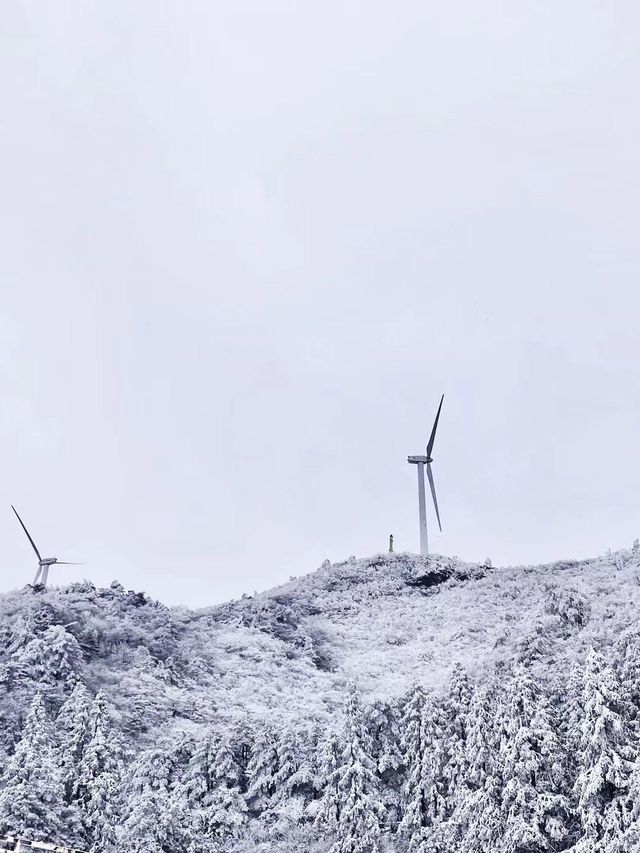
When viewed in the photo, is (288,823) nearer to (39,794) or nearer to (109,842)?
(109,842)

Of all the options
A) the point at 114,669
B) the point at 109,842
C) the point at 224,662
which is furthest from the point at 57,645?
the point at 109,842

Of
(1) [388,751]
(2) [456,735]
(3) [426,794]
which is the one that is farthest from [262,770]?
(2) [456,735]

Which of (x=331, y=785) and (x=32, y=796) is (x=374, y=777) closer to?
(x=331, y=785)

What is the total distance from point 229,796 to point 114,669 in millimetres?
17616

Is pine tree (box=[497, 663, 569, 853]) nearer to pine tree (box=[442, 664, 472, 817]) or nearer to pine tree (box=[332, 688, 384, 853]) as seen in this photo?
pine tree (box=[442, 664, 472, 817])


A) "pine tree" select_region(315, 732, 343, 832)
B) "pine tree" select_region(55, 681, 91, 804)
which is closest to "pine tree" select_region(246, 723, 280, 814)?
"pine tree" select_region(315, 732, 343, 832)

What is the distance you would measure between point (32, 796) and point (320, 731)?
15.6m

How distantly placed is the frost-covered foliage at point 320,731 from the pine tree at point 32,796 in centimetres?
8

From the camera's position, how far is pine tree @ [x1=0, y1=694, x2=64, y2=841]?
1114 inches

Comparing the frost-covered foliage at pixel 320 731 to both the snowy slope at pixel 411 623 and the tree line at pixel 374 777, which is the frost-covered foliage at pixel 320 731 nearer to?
the tree line at pixel 374 777

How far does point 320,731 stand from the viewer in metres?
39.6

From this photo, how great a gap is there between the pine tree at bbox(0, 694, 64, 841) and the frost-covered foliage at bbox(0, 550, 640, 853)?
0.08 metres

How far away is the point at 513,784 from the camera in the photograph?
27.3 metres

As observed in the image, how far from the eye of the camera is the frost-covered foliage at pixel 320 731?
27.6 metres
